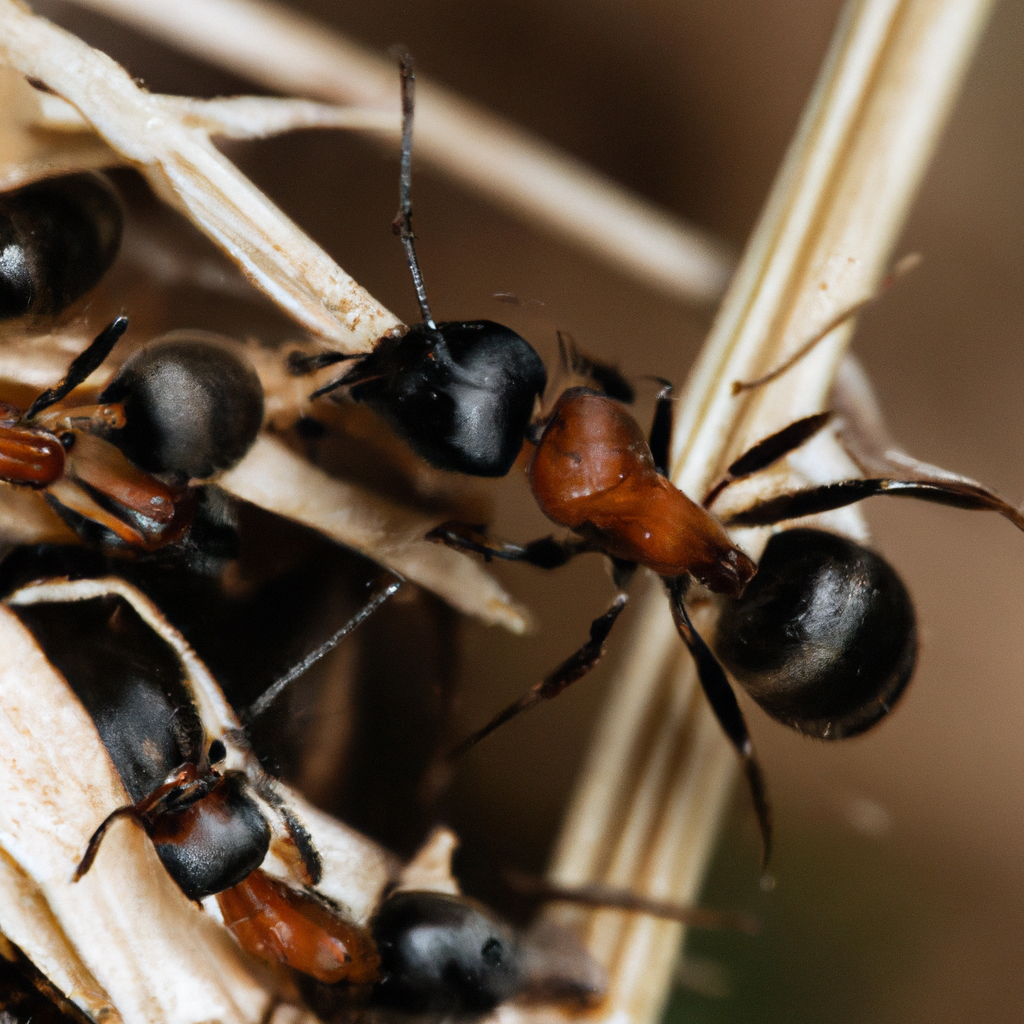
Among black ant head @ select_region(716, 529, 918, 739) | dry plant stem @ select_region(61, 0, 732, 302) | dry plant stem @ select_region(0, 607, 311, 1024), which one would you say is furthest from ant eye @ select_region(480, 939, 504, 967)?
dry plant stem @ select_region(61, 0, 732, 302)


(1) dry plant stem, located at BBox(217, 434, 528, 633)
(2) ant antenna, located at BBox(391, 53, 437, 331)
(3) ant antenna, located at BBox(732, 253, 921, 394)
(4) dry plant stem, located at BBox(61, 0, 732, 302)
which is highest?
(4) dry plant stem, located at BBox(61, 0, 732, 302)

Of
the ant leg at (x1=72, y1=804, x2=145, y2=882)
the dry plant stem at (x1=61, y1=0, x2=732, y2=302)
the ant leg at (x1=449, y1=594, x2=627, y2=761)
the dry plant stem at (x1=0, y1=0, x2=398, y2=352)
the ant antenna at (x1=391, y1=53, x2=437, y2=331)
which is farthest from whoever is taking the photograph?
the dry plant stem at (x1=61, y1=0, x2=732, y2=302)

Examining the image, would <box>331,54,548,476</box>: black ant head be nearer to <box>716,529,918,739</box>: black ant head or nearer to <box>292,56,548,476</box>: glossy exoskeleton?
<box>292,56,548,476</box>: glossy exoskeleton

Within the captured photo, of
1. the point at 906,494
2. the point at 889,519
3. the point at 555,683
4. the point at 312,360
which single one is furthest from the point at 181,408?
the point at 889,519

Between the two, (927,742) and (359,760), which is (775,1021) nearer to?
(927,742)

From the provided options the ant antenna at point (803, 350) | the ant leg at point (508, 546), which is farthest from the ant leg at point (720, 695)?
the ant antenna at point (803, 350)

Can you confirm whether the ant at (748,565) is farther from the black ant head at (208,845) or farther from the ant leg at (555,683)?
the black ant head at (208,845)
